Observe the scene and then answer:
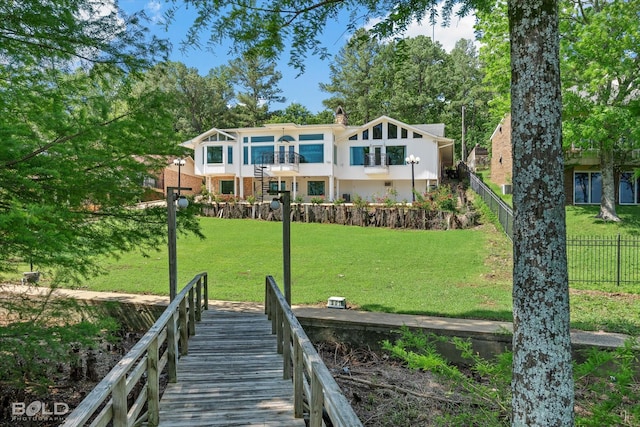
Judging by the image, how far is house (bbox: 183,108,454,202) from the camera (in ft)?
88.7

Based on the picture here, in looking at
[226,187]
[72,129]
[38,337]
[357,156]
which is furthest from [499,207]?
[226,187]

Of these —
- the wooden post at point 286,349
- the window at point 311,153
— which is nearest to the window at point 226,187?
the window at point 311,153

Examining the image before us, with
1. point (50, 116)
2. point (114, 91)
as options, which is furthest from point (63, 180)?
point (114, 91)

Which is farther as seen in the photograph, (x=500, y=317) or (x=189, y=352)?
(x=500, y=317)

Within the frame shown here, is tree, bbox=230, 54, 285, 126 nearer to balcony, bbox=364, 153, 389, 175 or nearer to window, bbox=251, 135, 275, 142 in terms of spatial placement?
window, bbox=251, 135, 275, 142

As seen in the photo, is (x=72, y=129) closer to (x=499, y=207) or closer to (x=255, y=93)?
(x=499, y=207)

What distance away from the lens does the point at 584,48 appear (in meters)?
15.6

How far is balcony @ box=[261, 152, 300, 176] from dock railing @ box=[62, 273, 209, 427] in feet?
69.3

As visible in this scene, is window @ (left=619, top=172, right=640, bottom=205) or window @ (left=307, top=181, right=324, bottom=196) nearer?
window @ (left=619, top=172, right=640, bottom=205)

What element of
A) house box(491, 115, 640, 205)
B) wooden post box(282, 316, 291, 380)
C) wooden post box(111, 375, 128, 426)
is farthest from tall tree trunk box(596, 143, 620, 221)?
wooden post box(111, 375, 128, 426)

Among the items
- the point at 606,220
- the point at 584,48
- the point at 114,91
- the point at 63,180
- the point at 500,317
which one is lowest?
the point at 500,317

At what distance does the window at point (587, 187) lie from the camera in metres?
22.7

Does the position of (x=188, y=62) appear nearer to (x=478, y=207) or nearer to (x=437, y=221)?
(x=437, y=221)

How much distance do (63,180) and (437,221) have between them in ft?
55.1
